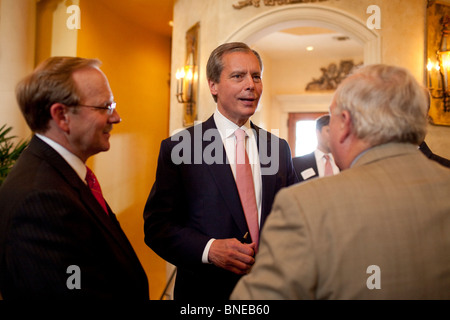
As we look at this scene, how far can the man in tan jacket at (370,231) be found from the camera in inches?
36.7

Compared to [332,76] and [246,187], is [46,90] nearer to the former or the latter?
[246,187]

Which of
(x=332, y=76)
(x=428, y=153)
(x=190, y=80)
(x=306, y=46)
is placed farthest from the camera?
(x=332, y=76)

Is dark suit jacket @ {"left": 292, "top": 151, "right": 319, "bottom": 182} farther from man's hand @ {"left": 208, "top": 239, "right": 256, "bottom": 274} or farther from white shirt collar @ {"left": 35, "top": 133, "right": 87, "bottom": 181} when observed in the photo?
white shirt collar @ {"left": 35, "top": 133, "right": 87, "bottom": 181}

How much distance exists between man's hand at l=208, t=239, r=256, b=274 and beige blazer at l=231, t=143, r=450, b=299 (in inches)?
18.3

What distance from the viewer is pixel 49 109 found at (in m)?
1.22

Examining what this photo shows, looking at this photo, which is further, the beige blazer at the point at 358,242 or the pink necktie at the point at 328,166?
the pink necktie at the point at 328,166

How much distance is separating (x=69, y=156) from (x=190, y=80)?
323 centimetres

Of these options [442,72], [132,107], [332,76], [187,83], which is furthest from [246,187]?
[332,76]

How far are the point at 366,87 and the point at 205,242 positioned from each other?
0.85m

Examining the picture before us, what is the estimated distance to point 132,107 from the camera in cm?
561

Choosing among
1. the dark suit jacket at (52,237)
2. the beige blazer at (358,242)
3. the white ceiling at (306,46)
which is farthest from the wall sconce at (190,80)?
the beige blazer at (358,242)

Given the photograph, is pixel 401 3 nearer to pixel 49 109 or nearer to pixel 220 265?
pixel 220 265

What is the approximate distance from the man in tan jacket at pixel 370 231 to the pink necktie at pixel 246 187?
63 cm

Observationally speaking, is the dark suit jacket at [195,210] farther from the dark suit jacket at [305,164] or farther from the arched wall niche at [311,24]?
the arched wall niche at [311,24]
